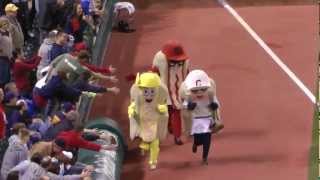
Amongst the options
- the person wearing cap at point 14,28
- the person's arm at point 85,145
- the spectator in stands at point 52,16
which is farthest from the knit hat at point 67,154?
the spectator in stands at point 52,16

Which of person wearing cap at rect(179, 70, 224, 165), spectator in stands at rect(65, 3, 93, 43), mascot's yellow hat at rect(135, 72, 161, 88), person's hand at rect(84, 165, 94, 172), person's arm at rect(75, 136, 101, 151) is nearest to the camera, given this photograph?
person's hand at rect(84, 165, 94, 172)

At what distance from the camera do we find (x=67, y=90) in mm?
13398

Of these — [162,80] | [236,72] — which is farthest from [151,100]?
[236,72]

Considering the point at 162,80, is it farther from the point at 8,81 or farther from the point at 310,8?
the point at 310,8

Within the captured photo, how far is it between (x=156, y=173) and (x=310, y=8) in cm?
939

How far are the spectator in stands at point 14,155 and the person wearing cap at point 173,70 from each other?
3561 mm

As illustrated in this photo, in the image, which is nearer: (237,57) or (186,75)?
(186,75)

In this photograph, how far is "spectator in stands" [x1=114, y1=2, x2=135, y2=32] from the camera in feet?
66.3

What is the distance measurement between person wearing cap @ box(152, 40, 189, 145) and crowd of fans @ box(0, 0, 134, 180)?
2.62ft

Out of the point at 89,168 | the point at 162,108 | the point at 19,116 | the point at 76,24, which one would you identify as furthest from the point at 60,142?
the point at 76,24

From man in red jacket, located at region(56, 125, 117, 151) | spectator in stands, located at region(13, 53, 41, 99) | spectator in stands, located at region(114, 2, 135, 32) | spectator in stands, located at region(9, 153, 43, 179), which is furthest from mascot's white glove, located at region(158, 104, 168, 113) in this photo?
spectator in stands, located at region(114, 2, 135, 32)

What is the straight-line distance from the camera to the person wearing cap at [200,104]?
13.4 metres

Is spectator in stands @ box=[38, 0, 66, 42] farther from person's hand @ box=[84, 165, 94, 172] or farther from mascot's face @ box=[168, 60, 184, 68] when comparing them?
person's hand @ box=[84, 165, 94, 172]

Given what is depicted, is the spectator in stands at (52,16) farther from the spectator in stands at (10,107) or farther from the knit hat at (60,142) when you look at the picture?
the knit hat at (60,142)
